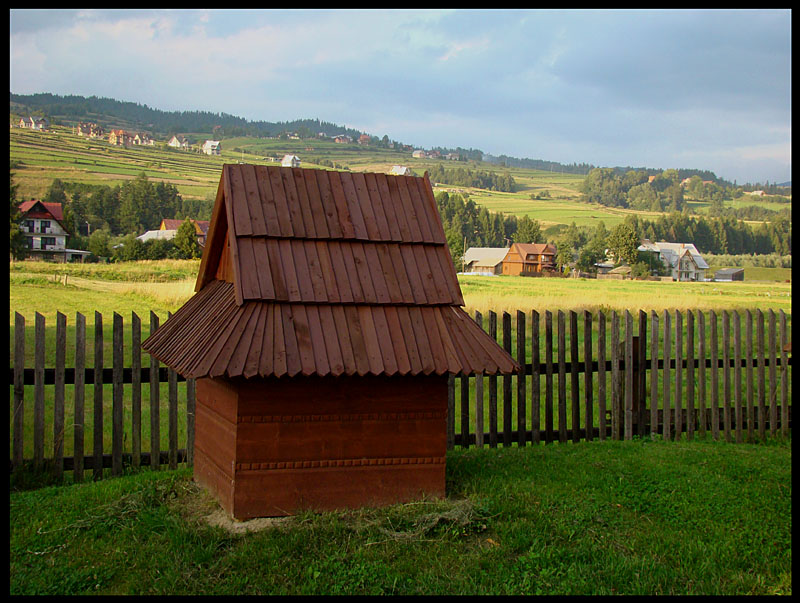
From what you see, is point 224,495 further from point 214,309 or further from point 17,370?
point 17,370

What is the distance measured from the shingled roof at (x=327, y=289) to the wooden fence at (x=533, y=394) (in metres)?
1.37

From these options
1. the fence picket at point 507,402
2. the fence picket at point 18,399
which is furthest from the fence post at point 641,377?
the fence picket at point 18,399

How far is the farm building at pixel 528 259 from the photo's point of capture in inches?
2506

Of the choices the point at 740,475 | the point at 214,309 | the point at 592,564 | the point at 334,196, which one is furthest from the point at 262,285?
the point at 740,475

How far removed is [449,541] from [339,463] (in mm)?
1002

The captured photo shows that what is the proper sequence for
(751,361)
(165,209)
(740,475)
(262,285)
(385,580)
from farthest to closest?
(165,209) → (751,361) → (740,475) → (262,285) → (385,580)

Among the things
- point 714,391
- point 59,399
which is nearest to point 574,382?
point 714,391

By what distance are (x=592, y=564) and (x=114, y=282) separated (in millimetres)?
28449

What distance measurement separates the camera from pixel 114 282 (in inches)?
1164

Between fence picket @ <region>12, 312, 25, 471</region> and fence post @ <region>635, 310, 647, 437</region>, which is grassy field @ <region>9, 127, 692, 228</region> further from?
fence post @ <region>635, 310, 647, 437</region>

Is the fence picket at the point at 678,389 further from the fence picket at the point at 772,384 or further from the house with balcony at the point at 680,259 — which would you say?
the house with balcony at the point at 680,259

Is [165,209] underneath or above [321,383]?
above

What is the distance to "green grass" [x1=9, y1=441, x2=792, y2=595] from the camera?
171 inches

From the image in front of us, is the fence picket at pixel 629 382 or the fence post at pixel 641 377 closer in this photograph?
the fence picket at pixel 629 382
